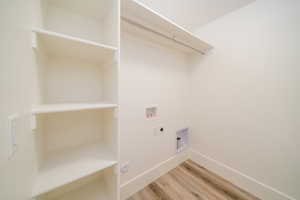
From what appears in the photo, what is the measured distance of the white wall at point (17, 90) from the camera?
36 centimetres

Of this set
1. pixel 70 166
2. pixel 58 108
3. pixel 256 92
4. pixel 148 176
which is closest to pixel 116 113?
pixel 58 108

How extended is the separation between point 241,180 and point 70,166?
80.4 inches

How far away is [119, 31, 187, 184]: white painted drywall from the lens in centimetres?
125

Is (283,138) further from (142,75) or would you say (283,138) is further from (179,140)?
(142,75)

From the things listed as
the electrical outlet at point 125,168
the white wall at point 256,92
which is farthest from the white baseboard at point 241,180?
the electrical outlet at point 125,168

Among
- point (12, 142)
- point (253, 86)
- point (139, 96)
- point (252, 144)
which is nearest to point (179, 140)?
point (252, 144)

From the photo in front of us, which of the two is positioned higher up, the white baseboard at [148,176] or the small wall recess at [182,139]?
the small wall recess at [182,139]

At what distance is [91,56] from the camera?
0.89 meters

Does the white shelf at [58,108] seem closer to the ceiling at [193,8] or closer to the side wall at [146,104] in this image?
the side wall at [146,104]

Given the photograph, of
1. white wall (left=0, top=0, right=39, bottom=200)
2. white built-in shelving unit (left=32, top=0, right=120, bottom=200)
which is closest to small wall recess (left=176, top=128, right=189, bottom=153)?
white built-in shelving unit (left=32, top=0, right=120, bottom=200)

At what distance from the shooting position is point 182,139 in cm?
196

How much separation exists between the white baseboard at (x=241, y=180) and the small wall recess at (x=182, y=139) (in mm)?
264

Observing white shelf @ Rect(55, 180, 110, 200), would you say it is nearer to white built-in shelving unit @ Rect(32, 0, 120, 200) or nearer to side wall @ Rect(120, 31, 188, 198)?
white built-in shelving unit @ Rect(32, 0, 120, 200)

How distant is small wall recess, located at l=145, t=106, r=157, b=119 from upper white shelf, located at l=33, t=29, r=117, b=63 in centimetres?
86
